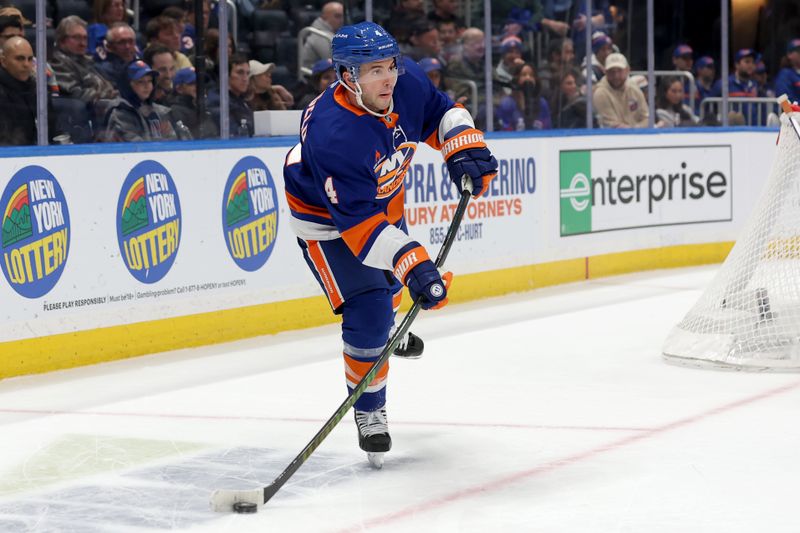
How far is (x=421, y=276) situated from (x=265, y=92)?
3.90 m

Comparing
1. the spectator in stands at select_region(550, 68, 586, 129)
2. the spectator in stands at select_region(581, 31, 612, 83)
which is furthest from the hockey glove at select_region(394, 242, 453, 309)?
the spectator in stands at select_region(581, 31, 612, 83)

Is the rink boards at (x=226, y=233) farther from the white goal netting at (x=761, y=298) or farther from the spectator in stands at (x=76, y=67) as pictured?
the white goal netting at (x=761, y=298)

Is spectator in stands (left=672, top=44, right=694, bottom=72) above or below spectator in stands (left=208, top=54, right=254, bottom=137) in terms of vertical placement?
above

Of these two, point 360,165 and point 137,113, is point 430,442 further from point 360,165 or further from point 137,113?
point 137,113

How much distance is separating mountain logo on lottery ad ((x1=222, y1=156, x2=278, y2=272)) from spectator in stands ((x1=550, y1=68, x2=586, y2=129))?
2.87 meters

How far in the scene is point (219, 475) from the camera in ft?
13.0

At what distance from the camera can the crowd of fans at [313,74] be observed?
6.06m

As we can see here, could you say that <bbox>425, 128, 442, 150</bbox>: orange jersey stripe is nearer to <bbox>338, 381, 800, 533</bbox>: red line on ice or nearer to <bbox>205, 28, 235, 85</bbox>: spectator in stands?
<bbox>338, 381, 800, 533</bbox>: red line on ice

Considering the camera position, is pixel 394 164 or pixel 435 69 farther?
pixel 435 69

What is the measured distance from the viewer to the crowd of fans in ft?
19.9

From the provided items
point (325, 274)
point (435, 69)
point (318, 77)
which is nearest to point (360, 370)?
point (325, 274)

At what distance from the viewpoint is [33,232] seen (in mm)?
5609

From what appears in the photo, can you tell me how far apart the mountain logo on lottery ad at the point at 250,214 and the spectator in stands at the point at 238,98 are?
330mm

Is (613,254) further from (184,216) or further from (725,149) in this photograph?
(184,216)
